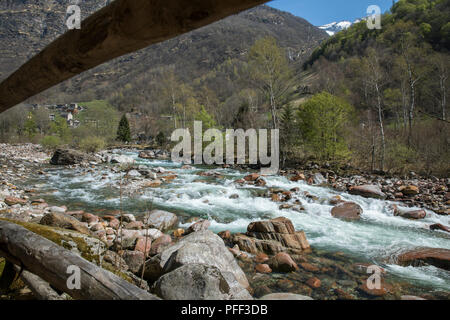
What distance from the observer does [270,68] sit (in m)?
15.7

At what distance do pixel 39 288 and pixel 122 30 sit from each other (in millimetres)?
2313

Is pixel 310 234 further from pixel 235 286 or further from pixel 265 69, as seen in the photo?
pixel 265 69

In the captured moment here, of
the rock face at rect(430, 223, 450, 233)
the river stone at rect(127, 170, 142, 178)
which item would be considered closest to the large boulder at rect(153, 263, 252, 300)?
the rock face at rect(430, 223, 450, 233)

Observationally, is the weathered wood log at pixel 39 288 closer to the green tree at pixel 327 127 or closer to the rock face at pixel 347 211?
the rock face at pixel 347 211

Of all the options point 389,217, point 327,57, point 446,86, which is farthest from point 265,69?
point 327,57

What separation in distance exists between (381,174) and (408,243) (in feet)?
26.3

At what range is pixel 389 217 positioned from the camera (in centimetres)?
704

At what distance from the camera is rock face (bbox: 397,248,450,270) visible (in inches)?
168

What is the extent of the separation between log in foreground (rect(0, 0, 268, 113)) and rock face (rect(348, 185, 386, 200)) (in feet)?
32.4

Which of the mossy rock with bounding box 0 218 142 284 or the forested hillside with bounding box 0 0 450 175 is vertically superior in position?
the forested hillside with bounding box 0 0 450 175

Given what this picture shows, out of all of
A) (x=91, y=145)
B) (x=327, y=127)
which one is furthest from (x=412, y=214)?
(x=91, y=145)

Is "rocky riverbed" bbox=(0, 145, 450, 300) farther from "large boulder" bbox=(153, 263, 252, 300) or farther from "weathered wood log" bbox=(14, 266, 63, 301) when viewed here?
"weathered wood log" bbox=(14, 266, 63, 301)

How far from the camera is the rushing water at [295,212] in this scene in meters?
4.95

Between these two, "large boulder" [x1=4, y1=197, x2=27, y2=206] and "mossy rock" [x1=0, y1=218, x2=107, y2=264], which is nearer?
"mossy rock" [x1=0, y1=218, x2=107, y2=264]
